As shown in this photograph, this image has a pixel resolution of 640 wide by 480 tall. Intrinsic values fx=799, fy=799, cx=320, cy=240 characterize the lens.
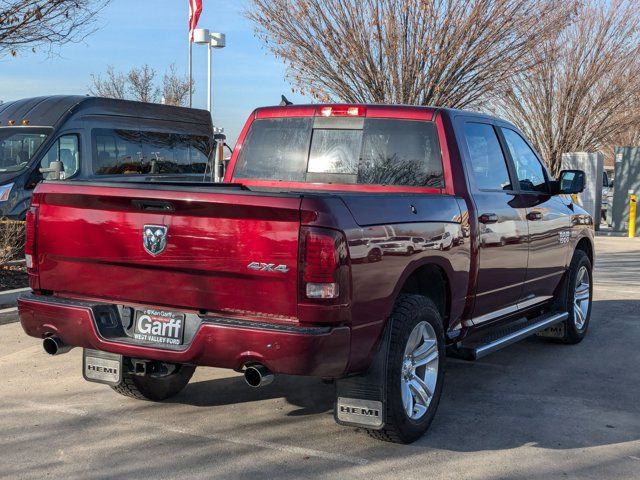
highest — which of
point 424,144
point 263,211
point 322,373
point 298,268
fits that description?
point 424,144

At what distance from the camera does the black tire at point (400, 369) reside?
4301 mm

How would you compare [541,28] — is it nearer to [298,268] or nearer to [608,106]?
[608,106]

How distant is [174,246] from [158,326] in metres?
0.44

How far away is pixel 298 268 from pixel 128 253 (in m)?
1.02

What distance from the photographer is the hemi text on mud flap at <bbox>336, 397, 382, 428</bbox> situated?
4.24m

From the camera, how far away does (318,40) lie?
1831cm

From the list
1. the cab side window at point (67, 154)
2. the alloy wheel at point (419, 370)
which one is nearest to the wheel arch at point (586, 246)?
the alloy wheel at point (419, 370)

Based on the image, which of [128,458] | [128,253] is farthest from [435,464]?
[128,253]

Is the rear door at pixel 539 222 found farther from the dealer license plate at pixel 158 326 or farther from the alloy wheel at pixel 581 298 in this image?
the dealer license plate at pixel 158 326

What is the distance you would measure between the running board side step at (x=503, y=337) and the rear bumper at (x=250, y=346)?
Result: 1.51 metres

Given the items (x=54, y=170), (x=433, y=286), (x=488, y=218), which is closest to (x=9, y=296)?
(x=54, y=170)

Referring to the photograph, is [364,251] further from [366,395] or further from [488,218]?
[488,218]

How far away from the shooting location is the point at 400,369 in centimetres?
434

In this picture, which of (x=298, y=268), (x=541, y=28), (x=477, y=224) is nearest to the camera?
(x=298, y=268)
